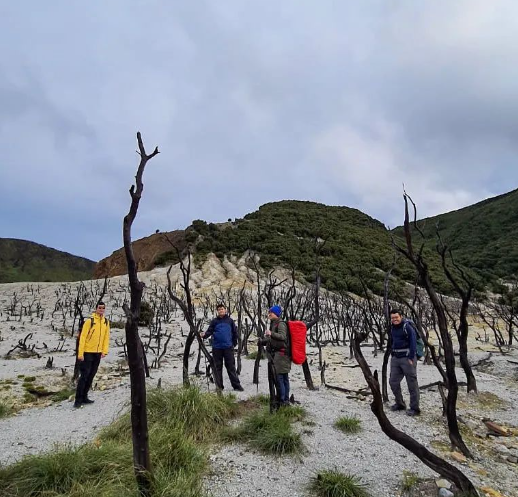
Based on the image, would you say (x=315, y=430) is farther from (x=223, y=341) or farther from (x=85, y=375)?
(x=85, y=375)

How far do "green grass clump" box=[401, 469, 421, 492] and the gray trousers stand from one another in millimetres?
2622

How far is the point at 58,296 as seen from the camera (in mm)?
28016

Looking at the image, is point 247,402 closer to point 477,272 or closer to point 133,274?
point 133,274

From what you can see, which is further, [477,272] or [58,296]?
[477,272]

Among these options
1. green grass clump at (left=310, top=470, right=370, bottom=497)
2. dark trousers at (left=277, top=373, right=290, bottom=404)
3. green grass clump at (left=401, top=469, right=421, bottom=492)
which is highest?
dark trousers at (left=277, top=373, right=290, bottom=404)

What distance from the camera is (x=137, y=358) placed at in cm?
360

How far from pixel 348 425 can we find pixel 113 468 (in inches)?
139

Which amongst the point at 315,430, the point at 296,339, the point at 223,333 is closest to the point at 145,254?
the point at 223,333

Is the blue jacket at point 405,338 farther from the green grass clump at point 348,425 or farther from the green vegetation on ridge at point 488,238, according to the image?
the green vegetation on ridge at point 488,238

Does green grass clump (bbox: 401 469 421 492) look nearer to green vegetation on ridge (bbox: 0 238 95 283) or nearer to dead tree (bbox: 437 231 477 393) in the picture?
dead tree (bbox: 437 231 477 393)

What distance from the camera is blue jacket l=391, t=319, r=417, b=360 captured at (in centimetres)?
730

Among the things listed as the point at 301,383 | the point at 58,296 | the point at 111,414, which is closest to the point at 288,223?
the point at 58,296

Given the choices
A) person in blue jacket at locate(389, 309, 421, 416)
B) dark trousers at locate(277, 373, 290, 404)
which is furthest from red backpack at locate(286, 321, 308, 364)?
person in blue jacket at locate(389, 309, 421, 416)

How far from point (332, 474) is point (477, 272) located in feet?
152
